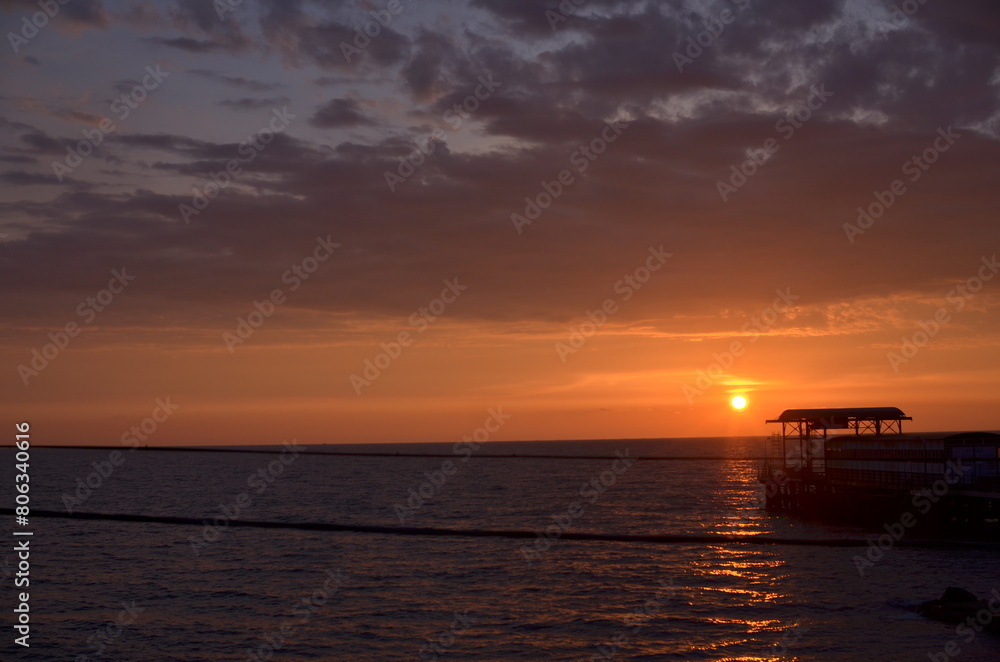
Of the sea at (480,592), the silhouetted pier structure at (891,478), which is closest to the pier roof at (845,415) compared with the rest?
the silhouetted pier structure at (891,478)

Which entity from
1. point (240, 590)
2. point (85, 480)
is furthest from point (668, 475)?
point (240, 590)

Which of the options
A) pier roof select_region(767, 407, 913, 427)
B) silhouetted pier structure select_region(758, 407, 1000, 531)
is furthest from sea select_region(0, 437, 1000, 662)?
pier roof select_region(767, 407, 913, 427)

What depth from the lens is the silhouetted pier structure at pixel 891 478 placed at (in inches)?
2459

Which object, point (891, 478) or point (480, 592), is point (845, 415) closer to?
point (891, 478)

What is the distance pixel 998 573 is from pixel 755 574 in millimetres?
13828

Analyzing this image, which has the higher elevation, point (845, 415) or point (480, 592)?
point (845, 415)

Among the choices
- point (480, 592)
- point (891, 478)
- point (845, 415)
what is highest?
point (845, 415)

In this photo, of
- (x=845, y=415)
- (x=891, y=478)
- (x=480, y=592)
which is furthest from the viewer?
(x=845, y=415)

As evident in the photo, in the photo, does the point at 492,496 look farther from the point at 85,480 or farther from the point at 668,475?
the point at 85,480

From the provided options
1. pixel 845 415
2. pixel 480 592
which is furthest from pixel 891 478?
pixel 480 592

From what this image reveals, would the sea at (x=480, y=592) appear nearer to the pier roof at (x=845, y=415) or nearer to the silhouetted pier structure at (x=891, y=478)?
the silhouetted pier structure at (x=891, y=478)

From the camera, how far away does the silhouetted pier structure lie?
6247 centimetres

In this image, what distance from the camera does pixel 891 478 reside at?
70812 millimetres

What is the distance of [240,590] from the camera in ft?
149
